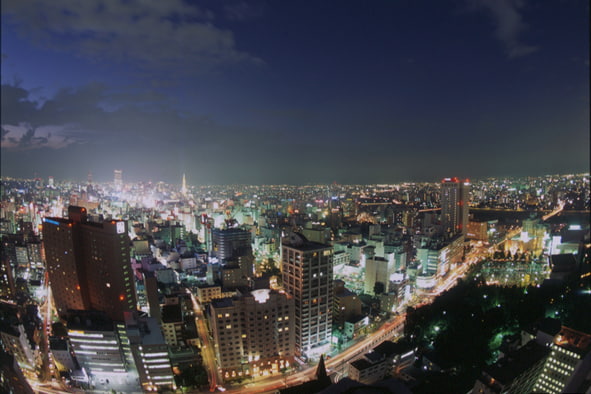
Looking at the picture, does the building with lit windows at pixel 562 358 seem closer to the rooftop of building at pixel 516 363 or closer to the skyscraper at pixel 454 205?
the rooftop of building at pixel 516 363

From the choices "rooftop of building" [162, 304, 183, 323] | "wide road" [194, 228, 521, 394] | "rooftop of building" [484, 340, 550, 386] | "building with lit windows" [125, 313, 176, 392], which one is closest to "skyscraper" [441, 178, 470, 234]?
"wide road" [194, 228, 521, 394]

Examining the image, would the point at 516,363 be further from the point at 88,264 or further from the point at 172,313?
the point at 88,264

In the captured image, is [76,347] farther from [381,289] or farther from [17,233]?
[381,289]

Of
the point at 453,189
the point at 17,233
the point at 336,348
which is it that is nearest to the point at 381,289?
the point at 336,348

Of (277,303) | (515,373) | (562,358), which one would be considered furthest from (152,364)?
(562,358)

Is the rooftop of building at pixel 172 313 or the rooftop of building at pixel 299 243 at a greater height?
the rooftop of building at pixel 299 243

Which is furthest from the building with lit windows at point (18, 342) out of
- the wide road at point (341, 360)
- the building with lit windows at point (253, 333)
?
the wide road at point (341, 360)
